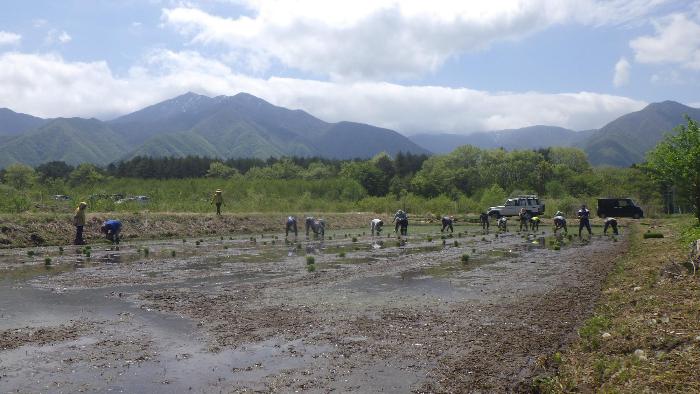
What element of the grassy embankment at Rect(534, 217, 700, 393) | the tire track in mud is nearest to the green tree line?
the tire track in mud

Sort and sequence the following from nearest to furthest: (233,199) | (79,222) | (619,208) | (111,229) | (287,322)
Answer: (287,322)
(79,222)
(111,229)
(619,208)
(233,199)

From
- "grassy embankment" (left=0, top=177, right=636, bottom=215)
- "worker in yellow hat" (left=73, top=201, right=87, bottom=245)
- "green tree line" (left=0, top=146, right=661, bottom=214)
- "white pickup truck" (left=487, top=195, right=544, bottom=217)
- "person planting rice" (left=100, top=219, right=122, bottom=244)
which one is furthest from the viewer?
"white pickup truck" (left=487, top=195, right=544, bottom=217)

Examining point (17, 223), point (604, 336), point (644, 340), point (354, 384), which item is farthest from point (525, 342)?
point (17, 223)

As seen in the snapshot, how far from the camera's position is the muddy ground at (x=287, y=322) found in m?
8.14

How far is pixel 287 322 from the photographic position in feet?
38.4

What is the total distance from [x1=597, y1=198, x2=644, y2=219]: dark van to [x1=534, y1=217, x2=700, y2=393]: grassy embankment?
149ft

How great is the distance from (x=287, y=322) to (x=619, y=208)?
51490 millimetres

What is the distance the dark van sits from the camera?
53.5 m

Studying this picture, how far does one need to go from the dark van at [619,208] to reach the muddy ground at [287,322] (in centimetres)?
3514

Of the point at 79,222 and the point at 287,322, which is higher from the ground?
the point at 79,222

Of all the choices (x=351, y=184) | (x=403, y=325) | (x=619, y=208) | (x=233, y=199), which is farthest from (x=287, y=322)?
(x=351, y=184)

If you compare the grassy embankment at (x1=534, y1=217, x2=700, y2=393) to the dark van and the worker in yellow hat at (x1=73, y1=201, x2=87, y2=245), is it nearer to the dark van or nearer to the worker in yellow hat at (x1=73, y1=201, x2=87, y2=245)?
the worker in yellow hat at (x1=73, y1=201, x2=87, y2=245)

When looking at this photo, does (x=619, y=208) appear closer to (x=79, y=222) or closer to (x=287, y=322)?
(x=79, y=222)

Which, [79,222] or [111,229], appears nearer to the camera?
[79,222]
